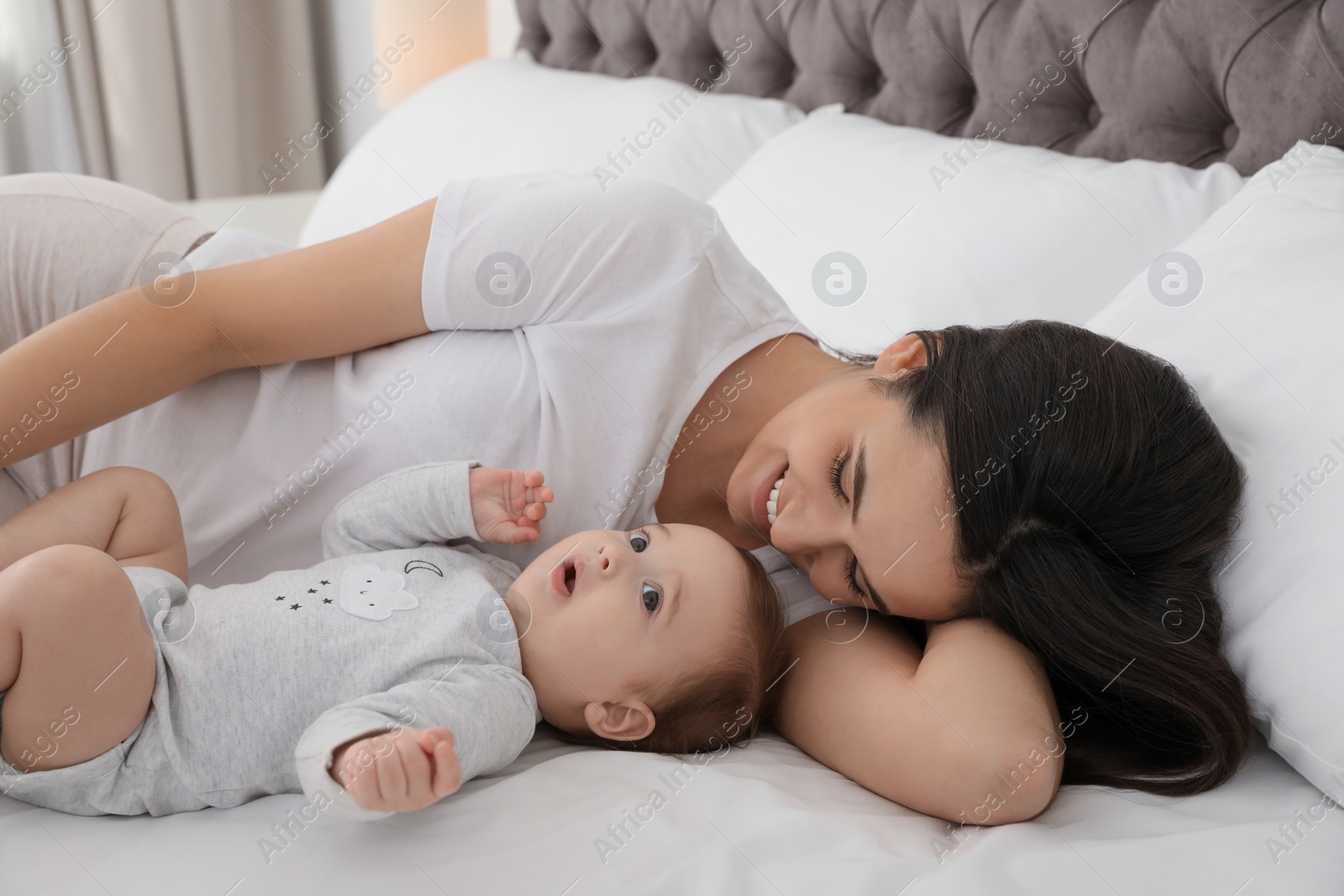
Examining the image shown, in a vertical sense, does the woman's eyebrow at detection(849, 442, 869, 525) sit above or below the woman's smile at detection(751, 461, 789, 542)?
above

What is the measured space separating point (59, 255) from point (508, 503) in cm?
66

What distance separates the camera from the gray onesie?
0.84 m

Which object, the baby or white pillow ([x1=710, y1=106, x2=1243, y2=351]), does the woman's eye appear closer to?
the baby

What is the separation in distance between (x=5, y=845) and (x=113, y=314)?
0.55m

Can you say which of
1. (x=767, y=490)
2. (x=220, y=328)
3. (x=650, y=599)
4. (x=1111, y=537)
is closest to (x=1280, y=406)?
(x=1111, y=537)

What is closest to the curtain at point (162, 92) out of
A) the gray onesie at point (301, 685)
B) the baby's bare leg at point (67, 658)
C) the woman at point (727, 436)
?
the woman at point (727, 436)

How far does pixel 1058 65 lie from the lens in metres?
1.59

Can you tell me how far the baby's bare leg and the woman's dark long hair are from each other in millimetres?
736

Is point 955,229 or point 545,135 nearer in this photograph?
point 955,229

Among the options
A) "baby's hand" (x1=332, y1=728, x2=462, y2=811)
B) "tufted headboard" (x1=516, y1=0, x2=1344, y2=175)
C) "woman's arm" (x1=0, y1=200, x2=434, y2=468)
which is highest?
"tufted headboard" (x1=516, y1=0, x2=1344, y2=175)

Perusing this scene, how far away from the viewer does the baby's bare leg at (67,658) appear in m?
0.80

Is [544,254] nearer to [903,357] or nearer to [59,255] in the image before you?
[903,357]

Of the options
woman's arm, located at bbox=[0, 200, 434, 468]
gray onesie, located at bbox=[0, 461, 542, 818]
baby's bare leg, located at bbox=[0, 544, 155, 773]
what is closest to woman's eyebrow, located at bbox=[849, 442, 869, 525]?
gray onesie, located at bbox=[0, 461, 542, 818]

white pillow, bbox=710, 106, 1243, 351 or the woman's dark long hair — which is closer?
the woman's dark long hair
